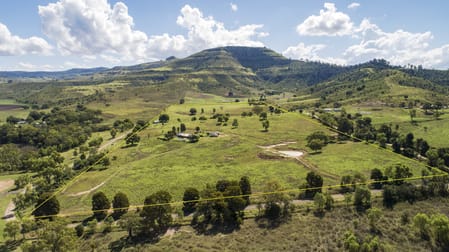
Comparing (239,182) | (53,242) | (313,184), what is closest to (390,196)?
(313,184)

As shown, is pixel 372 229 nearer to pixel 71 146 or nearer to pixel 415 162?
pixel 415 162

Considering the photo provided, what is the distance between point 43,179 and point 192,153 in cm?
4363

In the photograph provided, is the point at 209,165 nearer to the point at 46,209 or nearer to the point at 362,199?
the point at 46,209

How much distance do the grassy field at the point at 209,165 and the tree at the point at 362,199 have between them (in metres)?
11.8

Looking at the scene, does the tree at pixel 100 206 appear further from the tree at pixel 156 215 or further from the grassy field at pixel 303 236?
the tree at pixel 156 215

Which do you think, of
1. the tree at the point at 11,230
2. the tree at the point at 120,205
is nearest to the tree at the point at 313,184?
the tree at the point at 120,205

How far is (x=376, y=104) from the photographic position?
15912 cm

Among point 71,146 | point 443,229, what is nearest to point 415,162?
point 443,229

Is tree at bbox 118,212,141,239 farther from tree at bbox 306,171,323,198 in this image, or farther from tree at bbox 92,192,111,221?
tree at bbox 306,171,323,198

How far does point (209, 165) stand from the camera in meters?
77.6

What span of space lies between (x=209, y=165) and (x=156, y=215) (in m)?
34.5

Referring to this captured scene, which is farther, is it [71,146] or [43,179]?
[71,146]

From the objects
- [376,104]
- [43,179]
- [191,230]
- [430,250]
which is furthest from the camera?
[376,104]

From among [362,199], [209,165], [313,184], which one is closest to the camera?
[362,199]
